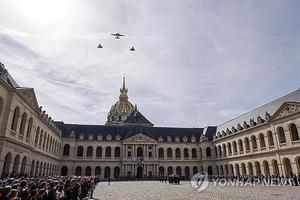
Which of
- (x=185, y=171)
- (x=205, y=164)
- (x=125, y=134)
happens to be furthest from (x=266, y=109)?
(x=125, y=134)

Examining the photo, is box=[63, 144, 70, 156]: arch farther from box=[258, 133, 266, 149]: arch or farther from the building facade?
box=[258, 133, 266, 149]: arch

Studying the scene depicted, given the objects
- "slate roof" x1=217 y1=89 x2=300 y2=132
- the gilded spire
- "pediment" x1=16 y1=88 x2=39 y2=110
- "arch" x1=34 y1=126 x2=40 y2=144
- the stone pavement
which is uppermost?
the gilded spire

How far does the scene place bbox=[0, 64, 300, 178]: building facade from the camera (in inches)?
1117

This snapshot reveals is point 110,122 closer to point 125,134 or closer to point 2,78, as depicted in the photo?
point 125,134

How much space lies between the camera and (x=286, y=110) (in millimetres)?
38062

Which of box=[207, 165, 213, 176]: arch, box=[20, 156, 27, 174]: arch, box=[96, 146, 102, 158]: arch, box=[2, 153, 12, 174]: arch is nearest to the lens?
box=[2, 153, 12, 174]: arch

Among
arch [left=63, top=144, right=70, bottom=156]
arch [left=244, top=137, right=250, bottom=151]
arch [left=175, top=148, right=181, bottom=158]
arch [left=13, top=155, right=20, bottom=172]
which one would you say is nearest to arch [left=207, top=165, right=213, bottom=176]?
arch [left=175, top=148, right=181, bottom=158]

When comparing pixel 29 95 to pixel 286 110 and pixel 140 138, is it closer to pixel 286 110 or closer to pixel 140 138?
pixel 286 110

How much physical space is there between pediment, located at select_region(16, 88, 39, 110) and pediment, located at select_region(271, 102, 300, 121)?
37.0 metres

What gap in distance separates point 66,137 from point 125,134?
53.5 feet

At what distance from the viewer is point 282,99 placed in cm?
4294

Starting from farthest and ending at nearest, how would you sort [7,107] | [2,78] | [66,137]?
[66,137], [7,107], [2,78]

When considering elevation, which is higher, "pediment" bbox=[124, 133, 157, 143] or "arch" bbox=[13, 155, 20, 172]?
"pediment" bbox=[124, 133, 157, 143]

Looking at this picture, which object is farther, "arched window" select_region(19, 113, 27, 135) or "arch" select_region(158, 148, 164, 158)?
"arch" select_region(158, 148, 164, 158)
